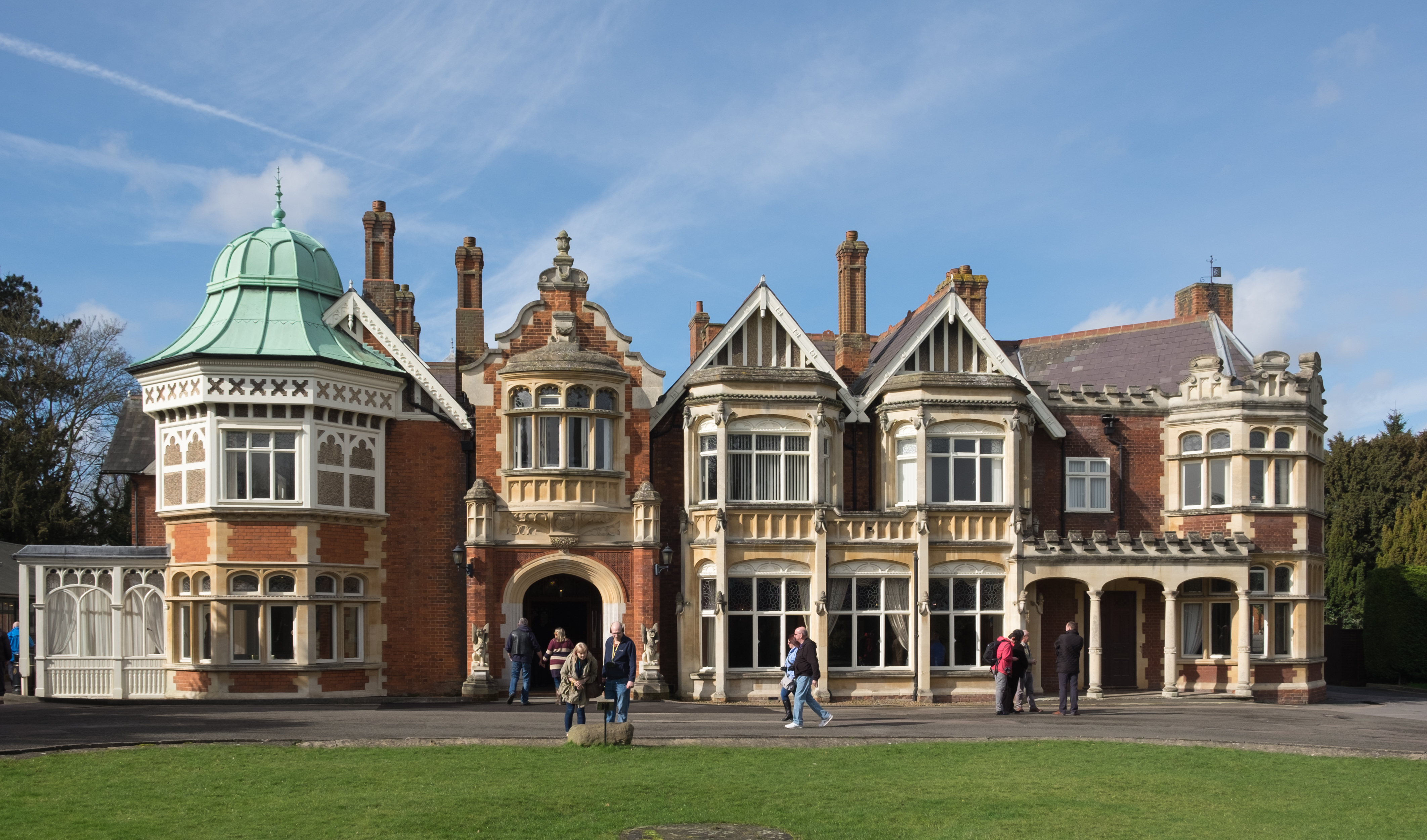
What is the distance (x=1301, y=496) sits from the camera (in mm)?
32406

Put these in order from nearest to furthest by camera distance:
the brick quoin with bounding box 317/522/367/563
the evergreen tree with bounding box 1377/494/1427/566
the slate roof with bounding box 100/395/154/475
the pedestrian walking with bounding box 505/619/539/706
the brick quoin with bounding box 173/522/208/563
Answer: the pedestrian walking with bounding box 505/619/539/706 < the brick quoin with bounding box 173/522/208/563 < the brick quoin with bounding box 317/522/367/563 < the slate roof with bounding box 100/395/154/475 < the evergreen tree with bounding box 1377/494/1427/566

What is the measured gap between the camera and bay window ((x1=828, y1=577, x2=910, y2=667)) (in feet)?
99.7

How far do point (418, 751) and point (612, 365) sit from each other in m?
13.3

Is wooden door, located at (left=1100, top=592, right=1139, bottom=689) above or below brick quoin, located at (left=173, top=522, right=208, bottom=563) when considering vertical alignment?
below

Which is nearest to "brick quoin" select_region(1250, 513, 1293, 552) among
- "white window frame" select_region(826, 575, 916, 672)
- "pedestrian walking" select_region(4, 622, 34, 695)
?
"white window frame" select_region(826, 575, 916, 672)

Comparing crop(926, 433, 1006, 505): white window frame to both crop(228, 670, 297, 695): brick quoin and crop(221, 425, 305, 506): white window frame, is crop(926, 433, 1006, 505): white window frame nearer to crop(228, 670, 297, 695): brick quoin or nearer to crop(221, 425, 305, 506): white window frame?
crop(221, 425, 305, 506): white window frame

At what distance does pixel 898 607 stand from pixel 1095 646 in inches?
174

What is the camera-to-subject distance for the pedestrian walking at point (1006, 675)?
2564cm

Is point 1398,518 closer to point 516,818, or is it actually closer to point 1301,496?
point 1301,496

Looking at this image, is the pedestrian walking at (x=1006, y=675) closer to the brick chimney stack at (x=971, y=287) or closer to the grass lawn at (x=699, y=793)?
the grass lawn at (x=699, y=793)

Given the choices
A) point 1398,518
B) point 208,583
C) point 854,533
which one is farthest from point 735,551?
point 1398,518

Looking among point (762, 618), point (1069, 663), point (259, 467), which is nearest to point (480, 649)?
point (259, 467)

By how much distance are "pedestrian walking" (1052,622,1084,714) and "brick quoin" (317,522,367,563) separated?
1412 cm

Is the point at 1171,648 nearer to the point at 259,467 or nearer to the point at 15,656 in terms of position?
the point at 259,467
